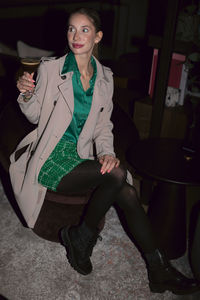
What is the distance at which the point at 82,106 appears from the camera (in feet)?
6.00

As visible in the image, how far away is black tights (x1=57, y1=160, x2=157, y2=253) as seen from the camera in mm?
1741

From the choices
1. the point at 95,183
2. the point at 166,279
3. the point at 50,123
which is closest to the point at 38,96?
the point at 50,123

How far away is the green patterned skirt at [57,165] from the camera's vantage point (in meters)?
1.78

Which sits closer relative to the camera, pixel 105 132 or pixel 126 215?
pixel 126 215

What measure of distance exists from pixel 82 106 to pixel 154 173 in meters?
0.53

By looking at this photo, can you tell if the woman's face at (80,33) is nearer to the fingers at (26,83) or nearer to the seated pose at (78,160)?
the seated pose at (78,160)

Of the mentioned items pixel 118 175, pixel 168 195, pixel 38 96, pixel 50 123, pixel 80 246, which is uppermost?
pixel 38 96

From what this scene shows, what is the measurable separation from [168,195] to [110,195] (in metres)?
0.45

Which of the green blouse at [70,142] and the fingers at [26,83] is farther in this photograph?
the green blouse at [70,142]

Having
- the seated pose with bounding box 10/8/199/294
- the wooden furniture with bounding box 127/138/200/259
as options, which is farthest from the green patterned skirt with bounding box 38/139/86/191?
the wooden furniture with bounding box 127/138/200/259

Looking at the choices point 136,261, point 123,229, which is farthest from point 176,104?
point 136,261

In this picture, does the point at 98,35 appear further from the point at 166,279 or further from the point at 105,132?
the point at 166,279

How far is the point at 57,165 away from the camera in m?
1.79

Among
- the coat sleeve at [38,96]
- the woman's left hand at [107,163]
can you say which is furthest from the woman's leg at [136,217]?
the coat sleeve at [38,96]
